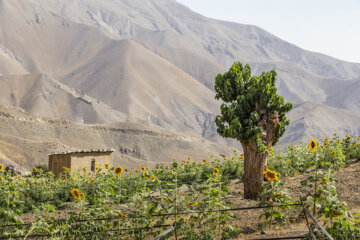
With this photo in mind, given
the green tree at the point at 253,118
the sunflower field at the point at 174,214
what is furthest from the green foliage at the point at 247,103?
the sunflower field at the point at 174,214

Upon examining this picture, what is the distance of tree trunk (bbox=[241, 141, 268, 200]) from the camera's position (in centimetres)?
950

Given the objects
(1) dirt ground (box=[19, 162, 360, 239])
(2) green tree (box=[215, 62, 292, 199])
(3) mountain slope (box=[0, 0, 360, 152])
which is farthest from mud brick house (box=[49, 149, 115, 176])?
(3) mountain slope (box=[0, 0, 360, 152])

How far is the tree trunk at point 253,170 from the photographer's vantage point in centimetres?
950

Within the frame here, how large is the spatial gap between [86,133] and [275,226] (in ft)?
185

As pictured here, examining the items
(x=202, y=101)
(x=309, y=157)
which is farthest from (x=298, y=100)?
(x=309, y=157)

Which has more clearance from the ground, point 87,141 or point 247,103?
point 87,141

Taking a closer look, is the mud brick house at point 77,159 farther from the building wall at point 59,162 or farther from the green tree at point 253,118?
the green tree at point 253,118

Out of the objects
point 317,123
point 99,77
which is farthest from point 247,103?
point 99,77

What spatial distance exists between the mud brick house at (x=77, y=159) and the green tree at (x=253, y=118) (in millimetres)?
16405

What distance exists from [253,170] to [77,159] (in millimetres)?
17794

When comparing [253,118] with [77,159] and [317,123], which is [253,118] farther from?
[317,123]

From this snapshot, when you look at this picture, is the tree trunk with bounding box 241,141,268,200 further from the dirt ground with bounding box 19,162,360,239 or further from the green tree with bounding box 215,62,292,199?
the dirt ground with bounding box 19,162,360,239

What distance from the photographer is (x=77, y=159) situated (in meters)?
25.4

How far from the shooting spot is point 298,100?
16500 cm
